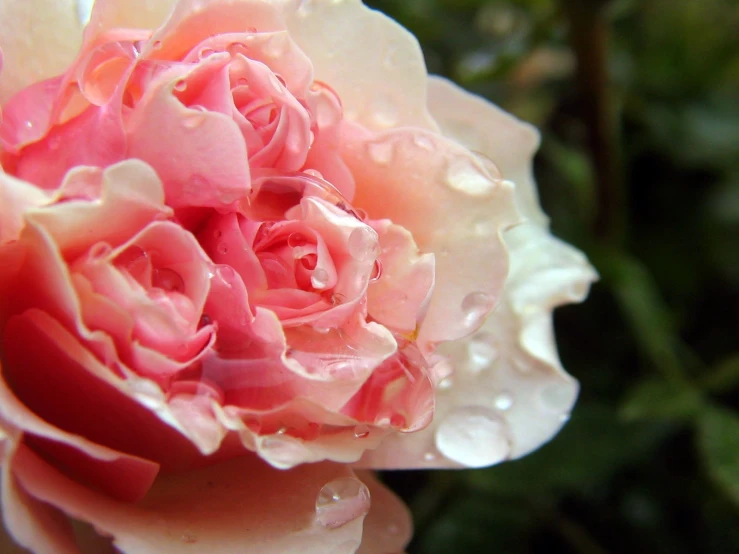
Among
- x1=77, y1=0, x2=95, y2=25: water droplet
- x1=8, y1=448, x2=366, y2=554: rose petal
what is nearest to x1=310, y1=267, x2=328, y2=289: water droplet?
x1=8, y1=448, x2=366, y2=554: rose petal

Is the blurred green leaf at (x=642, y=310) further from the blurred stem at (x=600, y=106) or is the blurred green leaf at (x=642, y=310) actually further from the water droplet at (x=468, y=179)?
the water droplet at (x=468, y=179)

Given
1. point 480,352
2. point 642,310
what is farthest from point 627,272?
point 480,352

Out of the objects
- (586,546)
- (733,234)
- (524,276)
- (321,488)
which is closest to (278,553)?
(321,488)

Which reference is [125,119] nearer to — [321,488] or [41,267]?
[41,267]

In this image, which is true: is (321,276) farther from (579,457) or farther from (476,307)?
(579,457)

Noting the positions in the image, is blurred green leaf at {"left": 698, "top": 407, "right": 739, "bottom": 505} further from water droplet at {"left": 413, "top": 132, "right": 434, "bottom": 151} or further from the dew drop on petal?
the dew drop on petal

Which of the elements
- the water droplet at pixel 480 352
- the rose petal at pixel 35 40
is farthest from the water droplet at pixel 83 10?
the water droplet at pixel 480 352
